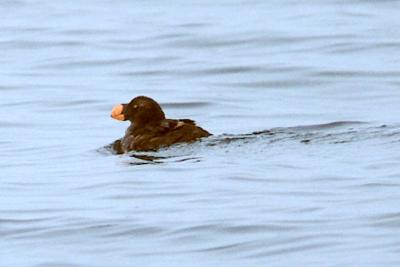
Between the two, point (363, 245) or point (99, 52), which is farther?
point (99, 52)

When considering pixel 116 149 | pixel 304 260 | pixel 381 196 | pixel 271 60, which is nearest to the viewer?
pixel 304 260

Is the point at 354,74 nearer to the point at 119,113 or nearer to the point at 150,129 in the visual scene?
the point at 119,113

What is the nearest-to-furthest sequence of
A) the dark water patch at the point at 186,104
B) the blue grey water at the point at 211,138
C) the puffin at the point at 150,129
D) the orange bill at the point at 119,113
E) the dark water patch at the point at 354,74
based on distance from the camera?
the blue grey water at the point at 211,138 → the puffin at the point at 150,129 → the orange bill at the point at 119,113 → the dark water patch at the point at 186,104 → the dark water patch at the point at 354,74

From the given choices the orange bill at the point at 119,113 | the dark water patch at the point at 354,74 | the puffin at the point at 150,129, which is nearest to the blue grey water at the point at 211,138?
the dark water patch at the point at 354,74

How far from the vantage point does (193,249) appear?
37.3 feet

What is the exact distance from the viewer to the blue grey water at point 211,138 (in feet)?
38.0

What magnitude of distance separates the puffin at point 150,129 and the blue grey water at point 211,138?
0.12 m

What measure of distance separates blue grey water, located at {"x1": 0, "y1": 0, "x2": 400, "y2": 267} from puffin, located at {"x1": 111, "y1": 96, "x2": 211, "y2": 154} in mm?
123

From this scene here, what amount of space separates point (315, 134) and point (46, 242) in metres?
4.17

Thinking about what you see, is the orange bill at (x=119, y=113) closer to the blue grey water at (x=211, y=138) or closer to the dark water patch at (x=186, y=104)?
the blue grey water at (x=211, y=138)

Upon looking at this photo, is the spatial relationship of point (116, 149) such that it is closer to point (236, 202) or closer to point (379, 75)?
point (236, 202)

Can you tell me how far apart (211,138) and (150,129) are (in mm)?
521

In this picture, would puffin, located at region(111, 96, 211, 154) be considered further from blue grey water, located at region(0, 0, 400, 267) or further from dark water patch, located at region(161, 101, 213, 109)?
dark water patch, located at region(161, 101, 213, 109)

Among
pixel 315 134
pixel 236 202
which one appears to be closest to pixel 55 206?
pixel 236 202
